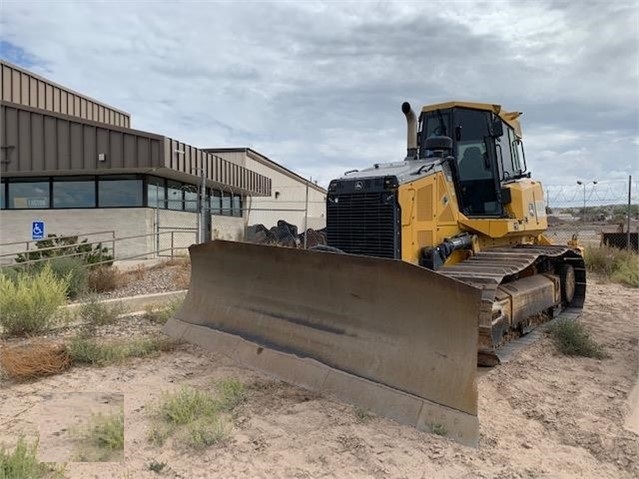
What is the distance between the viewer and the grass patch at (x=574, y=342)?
21.2 feet

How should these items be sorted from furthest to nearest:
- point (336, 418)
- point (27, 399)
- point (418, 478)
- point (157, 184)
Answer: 1. point (157, 184)
2. point (27, 399)
3. point (336, 418)
4. point (418, 478)

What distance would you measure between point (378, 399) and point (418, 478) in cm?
97

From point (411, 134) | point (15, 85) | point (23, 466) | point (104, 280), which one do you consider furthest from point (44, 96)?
point (23, 466)

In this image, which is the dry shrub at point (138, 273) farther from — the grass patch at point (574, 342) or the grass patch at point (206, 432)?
the grass patch at point (574, 342)

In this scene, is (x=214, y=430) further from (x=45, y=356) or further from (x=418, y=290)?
(x=45, y=356)

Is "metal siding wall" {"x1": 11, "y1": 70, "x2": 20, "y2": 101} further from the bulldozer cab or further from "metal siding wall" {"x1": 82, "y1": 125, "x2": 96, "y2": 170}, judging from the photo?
the bulldozer cab

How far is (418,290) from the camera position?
4398 millimetres

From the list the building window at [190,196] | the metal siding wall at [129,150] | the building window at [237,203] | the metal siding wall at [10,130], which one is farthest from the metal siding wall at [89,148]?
the building window at [237,203]

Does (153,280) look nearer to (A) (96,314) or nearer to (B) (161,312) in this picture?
(B) (161,312)

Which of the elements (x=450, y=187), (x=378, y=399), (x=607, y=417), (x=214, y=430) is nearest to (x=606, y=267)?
(x=450, y=187)

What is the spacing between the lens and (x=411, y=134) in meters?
7.94

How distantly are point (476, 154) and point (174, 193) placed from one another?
13.7 m

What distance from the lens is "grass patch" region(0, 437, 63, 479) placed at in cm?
320

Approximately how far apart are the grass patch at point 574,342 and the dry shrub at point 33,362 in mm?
5541
